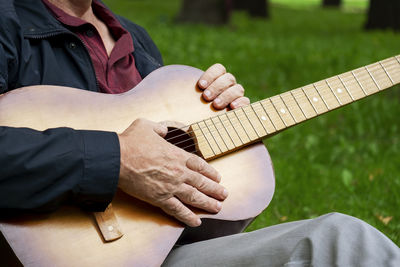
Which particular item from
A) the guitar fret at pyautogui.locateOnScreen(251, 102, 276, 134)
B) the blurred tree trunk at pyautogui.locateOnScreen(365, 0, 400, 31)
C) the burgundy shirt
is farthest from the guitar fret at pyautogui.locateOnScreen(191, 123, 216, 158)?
the blurred tree trunk at pyautogui.locateOnScreen(365, 0, 400, 31)

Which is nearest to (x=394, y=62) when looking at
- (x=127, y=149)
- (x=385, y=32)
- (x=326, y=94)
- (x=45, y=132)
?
(x=326, y=94)

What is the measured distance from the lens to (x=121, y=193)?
5.98 ft

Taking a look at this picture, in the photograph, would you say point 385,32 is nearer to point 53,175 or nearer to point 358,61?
point 358,61

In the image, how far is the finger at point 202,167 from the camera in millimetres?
1864

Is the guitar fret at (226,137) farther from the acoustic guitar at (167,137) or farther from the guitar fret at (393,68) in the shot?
the guitar fret at (393,68)

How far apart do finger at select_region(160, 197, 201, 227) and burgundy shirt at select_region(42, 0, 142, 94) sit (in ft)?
1.78

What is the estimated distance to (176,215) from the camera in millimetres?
1827

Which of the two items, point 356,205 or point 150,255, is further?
point 356,205

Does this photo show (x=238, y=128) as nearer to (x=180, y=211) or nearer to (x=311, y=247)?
(x=180, y=211)

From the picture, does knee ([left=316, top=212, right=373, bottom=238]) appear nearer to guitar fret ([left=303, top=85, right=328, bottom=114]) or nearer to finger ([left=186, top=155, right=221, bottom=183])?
finger ([left=186, top=155, right=221, bottom=183])

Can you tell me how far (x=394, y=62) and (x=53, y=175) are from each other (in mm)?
1518

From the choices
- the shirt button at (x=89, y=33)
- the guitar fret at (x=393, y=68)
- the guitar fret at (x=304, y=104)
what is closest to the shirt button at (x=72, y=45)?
the shirt button at (x=89, y=33)

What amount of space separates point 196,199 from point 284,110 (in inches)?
22.6

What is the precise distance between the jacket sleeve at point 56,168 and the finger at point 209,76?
0.56 m
